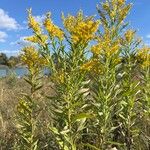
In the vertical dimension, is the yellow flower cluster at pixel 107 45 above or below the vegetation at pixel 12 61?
below

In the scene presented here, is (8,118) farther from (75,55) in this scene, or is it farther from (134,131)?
(75,55)

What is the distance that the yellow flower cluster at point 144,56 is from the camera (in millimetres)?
5238

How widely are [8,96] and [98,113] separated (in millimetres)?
6429

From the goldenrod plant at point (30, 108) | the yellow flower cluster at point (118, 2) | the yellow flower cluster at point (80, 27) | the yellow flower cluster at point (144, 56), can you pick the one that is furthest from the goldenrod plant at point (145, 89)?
the yellow flower cluster at point (80, 27)

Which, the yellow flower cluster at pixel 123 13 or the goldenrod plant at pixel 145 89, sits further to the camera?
the goldenrod plant at pixel 145 89

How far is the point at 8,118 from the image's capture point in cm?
717

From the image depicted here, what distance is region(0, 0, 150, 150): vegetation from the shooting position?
11.2ft

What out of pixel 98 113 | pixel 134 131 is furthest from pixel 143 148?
pixel 98 113

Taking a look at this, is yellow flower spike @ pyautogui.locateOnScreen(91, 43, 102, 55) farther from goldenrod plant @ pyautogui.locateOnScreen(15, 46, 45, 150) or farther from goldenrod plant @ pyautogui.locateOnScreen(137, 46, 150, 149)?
goldenrod plant @ pyautogui.locateOnScreen(137, 46, 150, 149)

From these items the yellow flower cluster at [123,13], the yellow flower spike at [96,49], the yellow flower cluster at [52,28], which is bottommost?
the yellow flower spike at [96,49]

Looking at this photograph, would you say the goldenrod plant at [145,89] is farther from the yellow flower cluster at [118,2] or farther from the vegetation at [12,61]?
the vegetation at [12,61]

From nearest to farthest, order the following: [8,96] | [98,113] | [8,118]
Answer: [98,113], [8,118], [8,96]

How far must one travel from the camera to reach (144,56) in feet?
17.4

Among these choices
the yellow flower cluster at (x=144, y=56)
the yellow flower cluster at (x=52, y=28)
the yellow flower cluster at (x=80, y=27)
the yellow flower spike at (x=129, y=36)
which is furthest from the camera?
the yellow flower cluster at (x=144, y=56)
